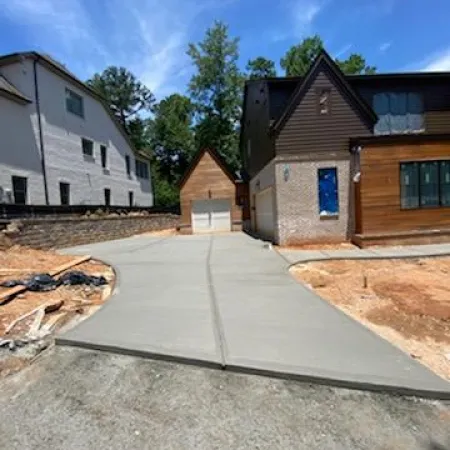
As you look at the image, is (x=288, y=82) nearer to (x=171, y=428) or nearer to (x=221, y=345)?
(x=221, y=345)

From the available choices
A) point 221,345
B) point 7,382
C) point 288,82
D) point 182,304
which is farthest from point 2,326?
point 288,82

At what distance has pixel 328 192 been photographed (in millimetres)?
13492

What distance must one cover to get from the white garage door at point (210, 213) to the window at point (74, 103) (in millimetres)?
8707

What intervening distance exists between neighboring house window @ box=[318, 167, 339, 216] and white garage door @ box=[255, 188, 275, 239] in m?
2.22

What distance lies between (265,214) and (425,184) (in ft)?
22.2

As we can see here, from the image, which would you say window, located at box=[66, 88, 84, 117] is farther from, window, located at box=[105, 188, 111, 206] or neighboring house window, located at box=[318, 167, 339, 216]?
neighboring house window, located at box=[318, 167, 339, 216]

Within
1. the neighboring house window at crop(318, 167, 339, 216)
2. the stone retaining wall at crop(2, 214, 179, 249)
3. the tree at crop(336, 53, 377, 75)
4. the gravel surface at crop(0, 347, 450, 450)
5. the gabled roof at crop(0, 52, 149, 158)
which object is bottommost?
the gravel surface at crop(0, 347, 450, 450)

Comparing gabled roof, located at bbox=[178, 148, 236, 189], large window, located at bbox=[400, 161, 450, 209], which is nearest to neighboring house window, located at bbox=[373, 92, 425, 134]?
large window, located at bbox=[400, 161, 450, 209]

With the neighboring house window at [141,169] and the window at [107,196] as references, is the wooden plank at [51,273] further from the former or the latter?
the neighboring house window at [141,169]

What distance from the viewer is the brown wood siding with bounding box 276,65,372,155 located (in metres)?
13.3

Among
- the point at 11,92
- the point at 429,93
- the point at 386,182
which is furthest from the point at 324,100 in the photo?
the point at 11,92

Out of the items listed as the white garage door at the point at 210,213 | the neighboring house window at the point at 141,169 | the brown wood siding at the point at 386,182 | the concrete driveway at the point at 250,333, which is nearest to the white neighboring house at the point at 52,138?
the neighboring house window at the point at 141,169

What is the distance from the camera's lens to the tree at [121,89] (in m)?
43.8

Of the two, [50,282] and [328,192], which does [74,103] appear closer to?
[328,192]
